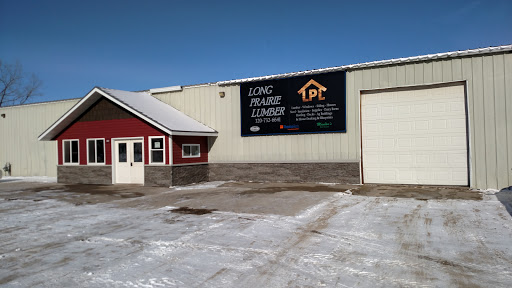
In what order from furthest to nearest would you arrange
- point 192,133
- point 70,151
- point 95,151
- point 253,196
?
point 70,151 < point 95,151 < point 192,133 < point 253,196

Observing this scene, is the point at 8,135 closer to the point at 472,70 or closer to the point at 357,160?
the point at 357,160

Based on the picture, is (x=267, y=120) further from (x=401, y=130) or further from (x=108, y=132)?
(x=108, y=132)

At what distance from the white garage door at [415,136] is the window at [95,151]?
12771 mm

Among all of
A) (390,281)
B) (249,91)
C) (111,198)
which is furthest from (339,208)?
(249,91)

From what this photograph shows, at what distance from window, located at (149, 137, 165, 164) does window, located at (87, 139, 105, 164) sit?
326 centimetres

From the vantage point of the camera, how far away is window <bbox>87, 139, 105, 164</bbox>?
17484 millimetres

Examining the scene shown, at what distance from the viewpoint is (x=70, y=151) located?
18.5 m

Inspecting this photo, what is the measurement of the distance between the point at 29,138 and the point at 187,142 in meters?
13.7

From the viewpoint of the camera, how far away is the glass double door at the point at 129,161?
16547 mm

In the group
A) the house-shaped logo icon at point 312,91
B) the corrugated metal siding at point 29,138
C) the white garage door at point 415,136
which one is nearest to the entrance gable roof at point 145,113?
the corrugated metal siding at point 29,138

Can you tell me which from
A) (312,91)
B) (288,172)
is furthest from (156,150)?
(312,91)

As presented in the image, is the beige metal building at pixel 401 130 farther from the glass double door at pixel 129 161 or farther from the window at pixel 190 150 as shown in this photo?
the glass double door at pixel 129 161

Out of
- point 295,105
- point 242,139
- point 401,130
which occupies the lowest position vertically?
point 242,139

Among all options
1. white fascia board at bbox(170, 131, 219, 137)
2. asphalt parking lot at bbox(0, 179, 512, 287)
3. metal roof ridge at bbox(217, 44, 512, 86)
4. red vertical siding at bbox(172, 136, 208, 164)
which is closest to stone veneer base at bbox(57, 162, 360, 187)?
red vertical siding at bbox(172, 136, 208, 164)
